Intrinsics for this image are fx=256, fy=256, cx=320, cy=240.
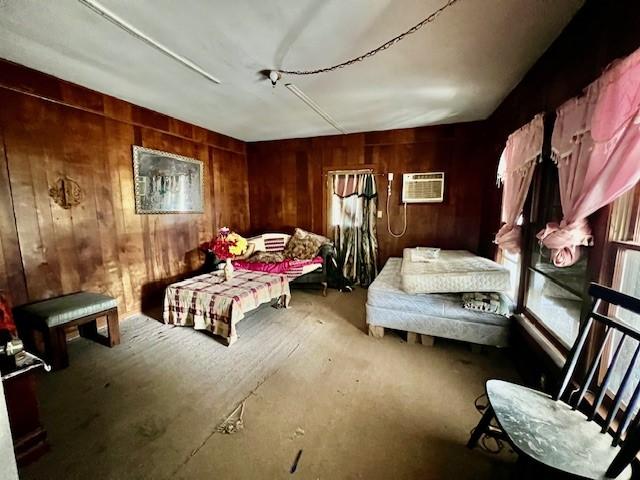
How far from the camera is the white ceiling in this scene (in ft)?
5.02

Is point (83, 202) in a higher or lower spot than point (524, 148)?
lower

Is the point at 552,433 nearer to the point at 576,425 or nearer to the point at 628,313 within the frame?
the point at 576,425

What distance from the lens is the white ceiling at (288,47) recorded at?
1.53 meters

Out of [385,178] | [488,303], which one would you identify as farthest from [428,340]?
[385,178]

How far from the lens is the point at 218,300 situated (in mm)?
2486

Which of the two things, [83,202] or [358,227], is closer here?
[83,202]

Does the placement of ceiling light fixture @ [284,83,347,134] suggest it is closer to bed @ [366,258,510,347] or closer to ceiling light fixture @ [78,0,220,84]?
ceiling light fixture @ [78,0,220,84]

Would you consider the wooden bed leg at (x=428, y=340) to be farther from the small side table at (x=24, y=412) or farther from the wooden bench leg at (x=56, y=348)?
the wooden bench leg at (x=56, y=348)

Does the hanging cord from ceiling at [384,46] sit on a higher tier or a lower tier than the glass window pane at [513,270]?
higher

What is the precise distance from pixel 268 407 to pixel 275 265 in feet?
7.17

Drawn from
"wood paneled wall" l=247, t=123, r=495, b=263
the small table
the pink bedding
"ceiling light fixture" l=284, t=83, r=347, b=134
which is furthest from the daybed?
"ceiling light fixture" l=284, t=83, r=347, b=134

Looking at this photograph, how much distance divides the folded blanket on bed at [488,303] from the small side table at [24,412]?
2.83 meters

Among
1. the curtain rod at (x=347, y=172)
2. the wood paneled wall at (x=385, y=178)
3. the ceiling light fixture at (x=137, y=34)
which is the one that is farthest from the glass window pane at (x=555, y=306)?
the ceiling light fixture at (x=137, y=34)

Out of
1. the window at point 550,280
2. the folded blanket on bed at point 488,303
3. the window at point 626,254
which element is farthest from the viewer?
the folded blanket on bed at point 488,303
